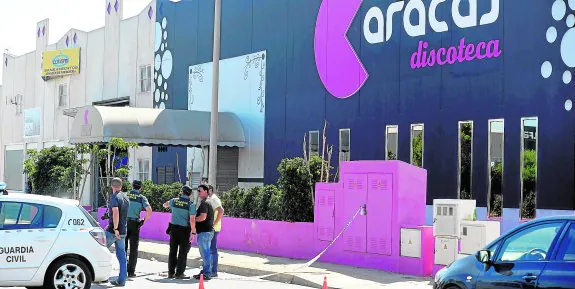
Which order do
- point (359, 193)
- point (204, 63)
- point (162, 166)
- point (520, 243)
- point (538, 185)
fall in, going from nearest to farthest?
1. point (520, 243)
2. point (359, 193)
3. point (538, 185)
4. point (204, 63)
5. point (162, 166)

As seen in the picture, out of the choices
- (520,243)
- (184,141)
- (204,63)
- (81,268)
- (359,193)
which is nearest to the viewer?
(520,243)

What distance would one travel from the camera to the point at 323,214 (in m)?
17.4

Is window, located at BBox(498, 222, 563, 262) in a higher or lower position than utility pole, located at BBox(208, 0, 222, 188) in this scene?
lower

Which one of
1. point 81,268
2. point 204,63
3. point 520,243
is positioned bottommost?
point 81,268

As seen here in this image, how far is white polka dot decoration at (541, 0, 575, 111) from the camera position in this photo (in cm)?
1758

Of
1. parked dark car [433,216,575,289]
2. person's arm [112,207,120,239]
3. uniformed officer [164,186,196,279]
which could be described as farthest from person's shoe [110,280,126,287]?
parked dark car [433,216,575,289]

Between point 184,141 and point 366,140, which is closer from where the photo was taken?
point 366,140

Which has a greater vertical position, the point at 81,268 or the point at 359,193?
the point at 359,193

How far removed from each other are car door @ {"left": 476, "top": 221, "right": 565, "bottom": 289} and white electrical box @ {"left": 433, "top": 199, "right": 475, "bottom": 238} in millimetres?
5915

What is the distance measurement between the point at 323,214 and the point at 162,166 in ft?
49.3

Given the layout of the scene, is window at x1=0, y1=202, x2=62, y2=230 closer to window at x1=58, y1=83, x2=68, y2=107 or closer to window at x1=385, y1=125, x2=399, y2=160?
window at x1=385, y1=125, x2=399, y2=160

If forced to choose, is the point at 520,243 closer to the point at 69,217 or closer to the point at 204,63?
the point at 69,217

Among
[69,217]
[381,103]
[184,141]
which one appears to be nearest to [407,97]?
[381,103]

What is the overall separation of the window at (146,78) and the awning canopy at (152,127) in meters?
5.76
